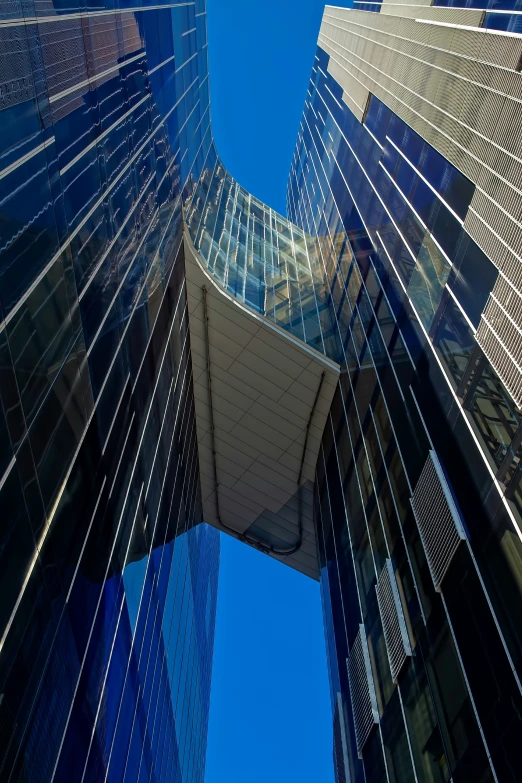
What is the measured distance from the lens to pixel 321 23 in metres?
64.2

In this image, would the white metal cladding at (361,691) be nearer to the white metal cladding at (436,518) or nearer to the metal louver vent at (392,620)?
the metal louver vent at (392,620)

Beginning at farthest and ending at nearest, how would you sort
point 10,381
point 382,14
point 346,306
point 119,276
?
point 382,14, point 346,306, point 119,276, point 10,381

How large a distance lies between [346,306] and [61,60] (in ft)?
56.0

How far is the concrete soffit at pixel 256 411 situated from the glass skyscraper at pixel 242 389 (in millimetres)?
138

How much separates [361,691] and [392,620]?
330 centimetres

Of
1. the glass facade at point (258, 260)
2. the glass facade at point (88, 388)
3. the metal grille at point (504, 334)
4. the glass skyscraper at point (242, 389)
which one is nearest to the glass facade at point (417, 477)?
the glass skyscraper at point (242, 389)

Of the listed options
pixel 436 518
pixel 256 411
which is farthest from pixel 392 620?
pixel 256 411

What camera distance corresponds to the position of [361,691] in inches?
730

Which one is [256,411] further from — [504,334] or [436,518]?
[504,334]

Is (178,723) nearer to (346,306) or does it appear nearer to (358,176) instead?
(346,306)

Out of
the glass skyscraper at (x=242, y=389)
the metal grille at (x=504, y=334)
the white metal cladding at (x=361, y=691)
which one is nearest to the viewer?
the glass skyscraper at (x=242, y=389)

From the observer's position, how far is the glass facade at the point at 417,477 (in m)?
11.7

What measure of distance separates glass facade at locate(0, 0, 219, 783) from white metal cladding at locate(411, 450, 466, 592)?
7.22 m

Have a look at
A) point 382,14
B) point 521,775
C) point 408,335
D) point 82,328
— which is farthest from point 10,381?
point 382,14
